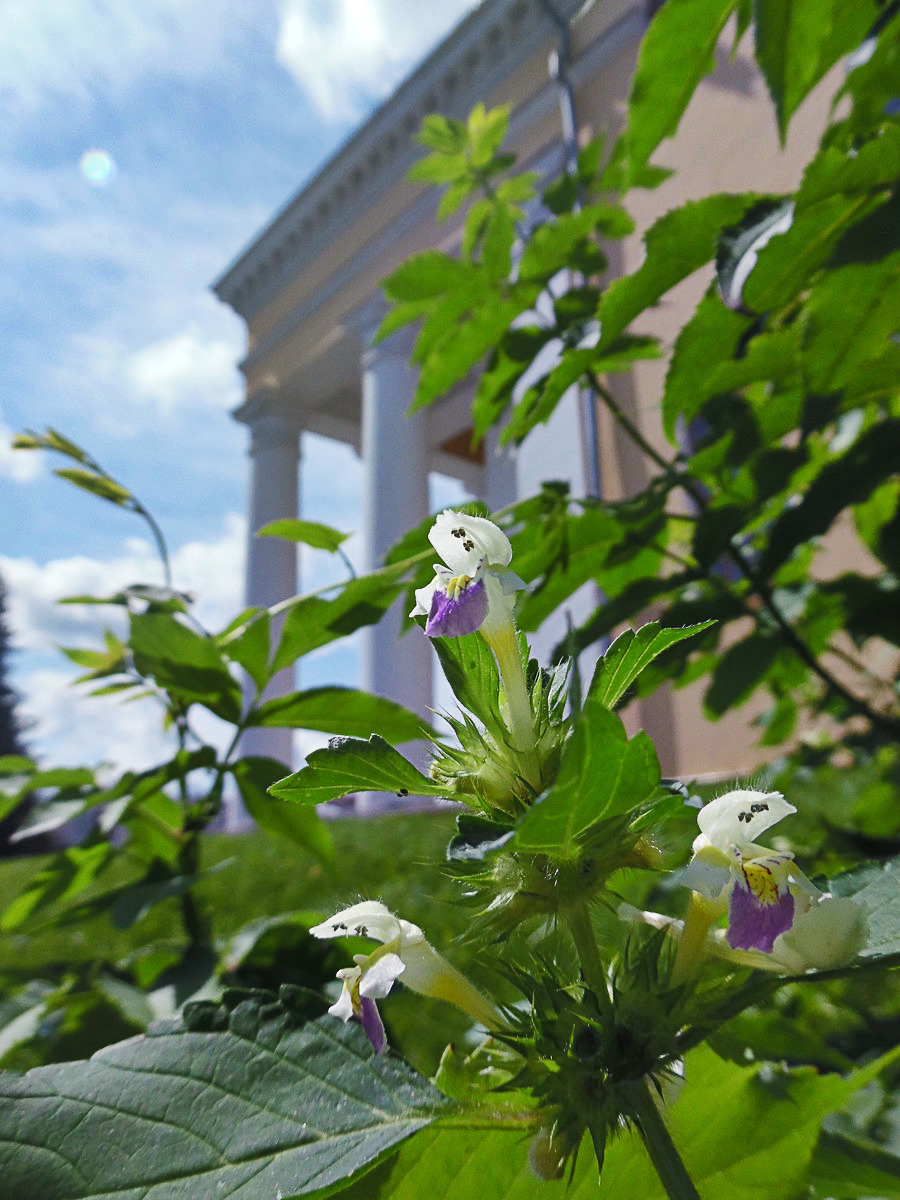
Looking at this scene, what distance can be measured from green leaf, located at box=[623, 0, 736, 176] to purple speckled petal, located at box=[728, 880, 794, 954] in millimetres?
617

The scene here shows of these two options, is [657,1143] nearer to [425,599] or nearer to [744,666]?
[425,599]

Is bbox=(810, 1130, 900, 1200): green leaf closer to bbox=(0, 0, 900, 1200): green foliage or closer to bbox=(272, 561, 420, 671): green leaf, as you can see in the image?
bbox=(0, 0, 900, 1200): green foliage

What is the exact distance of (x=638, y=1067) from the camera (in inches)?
11.5

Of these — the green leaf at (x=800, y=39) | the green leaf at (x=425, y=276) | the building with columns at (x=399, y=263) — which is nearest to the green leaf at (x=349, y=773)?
the green leaf at (x=800, y=39)

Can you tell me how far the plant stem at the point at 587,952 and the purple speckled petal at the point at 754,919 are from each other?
2.0 inches

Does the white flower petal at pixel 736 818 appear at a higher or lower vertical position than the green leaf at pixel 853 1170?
higher

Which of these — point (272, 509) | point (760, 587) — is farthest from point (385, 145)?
point (760, 587)

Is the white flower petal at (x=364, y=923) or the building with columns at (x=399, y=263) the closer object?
the white flower petal at (x=364, y=923)

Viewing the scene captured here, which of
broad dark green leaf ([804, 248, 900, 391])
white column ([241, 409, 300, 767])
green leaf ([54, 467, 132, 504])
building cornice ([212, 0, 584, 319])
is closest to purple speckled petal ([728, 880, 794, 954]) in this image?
broad dark green leaf ([804, 248, 900, 391])

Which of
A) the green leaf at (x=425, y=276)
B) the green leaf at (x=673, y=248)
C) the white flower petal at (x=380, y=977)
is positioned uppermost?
the green leaf at (x=425, y=276)

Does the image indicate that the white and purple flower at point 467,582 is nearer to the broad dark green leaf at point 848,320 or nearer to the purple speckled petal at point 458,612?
the purple speckled petal at point 458,612

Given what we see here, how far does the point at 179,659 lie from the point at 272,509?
31.8 ft

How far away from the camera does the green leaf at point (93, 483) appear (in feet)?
2.86

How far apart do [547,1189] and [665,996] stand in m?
0.10
